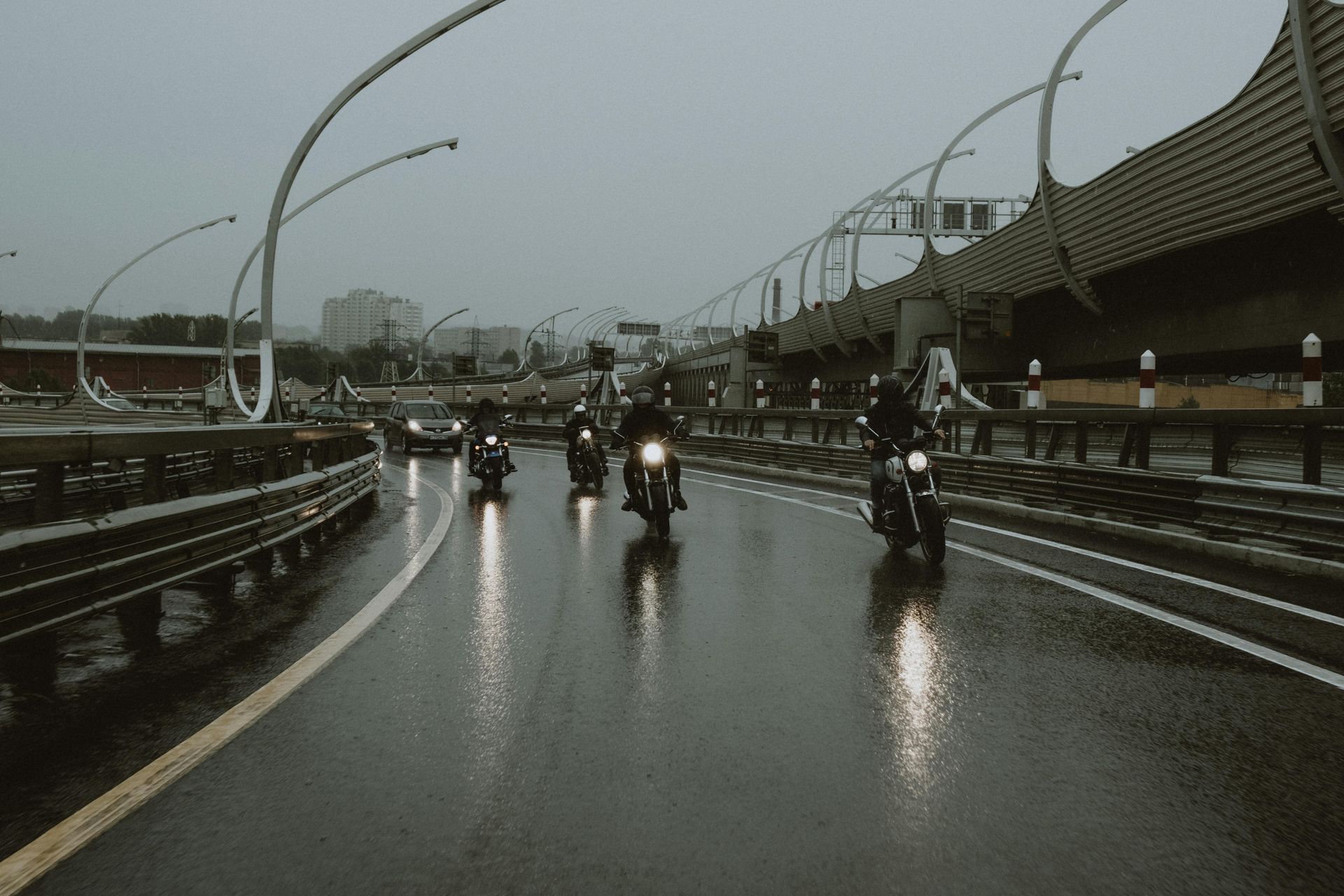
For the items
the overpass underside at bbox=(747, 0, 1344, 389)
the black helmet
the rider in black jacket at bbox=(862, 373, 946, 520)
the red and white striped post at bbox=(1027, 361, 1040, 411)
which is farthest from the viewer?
the red and white striped post at bbox=(1027, 361, 1040, 411)

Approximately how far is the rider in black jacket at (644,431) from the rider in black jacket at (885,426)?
253cm

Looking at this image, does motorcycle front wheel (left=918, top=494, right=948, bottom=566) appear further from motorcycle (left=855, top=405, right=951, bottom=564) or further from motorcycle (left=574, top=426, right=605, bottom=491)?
motorcycle (left=574, top=426, right=605, bottom=491)

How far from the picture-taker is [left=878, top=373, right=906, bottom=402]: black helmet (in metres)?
9.64

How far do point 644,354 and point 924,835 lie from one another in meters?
138

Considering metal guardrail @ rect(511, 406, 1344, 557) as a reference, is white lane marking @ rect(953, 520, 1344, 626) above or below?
below

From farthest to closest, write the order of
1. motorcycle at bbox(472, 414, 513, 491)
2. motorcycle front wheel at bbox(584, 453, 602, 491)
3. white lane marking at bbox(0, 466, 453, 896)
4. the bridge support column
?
motorcycle front wheel at bbox(584, 453, 602, 491) < motorcycle at bbox(472, 414, 513, 491) < the bridge support column < white lane marking at bbox(0, 466, 453, 896)

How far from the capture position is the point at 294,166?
19266 millimetres

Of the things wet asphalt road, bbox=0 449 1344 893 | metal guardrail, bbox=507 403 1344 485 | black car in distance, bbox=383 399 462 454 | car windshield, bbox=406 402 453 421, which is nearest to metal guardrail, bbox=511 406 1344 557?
metal guardrail, bbox=507 403 1344 485

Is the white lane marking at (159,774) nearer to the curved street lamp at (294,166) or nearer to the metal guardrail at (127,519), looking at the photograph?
the metal guardrail at (127,519)

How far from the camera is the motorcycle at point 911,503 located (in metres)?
9.01

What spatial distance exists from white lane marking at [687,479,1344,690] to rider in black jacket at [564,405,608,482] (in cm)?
829

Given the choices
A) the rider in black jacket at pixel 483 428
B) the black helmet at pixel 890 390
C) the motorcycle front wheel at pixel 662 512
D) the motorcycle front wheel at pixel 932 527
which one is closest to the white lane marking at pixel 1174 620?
the motorcycle front wheel at pixel 932 527

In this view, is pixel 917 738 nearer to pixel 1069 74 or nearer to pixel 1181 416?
pixel 1181 416

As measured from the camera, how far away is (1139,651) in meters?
5.83
